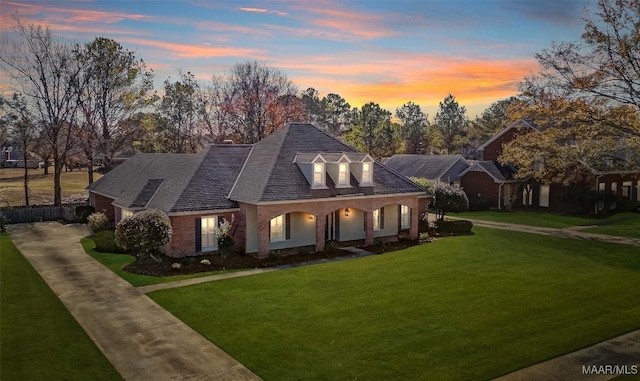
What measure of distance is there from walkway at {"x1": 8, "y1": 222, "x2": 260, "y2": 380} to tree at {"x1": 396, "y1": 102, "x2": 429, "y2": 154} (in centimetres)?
7877

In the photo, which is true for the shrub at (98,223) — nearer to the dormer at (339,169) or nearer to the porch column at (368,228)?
the dormer at (339,169)

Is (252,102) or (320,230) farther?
(252,102)

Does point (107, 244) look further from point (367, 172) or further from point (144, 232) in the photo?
point (367, 172)

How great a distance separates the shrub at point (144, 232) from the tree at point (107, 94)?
92.9 ft

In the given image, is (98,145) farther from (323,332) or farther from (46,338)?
(323,332)

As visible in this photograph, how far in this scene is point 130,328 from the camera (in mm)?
14352

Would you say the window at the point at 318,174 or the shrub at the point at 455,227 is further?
the shrub at the point at 455,227

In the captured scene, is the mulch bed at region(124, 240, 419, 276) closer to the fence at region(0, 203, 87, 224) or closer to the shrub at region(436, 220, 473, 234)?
the shrub at region(436, 220, 473, 234)

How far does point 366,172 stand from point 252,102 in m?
32.5

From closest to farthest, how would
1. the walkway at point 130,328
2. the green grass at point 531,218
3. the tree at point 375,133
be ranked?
1. the walkway at point 130,328
2. the green grass at point 531,218
3. the tree at point 375,133

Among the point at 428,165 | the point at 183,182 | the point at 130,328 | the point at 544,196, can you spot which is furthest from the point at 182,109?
the point at 130,328

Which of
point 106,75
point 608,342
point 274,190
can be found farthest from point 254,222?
point 106,75

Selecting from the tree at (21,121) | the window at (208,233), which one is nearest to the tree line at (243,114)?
the tree at (21,121)

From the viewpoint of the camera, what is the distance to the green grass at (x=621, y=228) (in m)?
32.2
